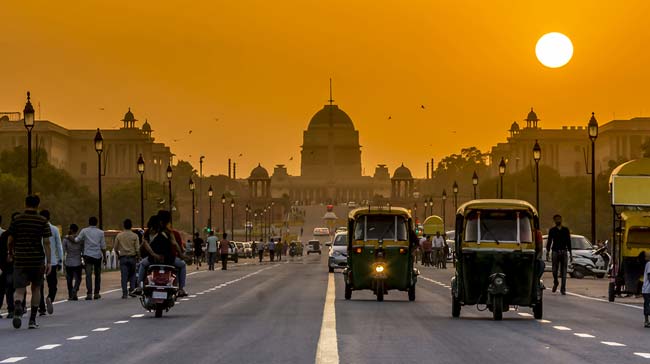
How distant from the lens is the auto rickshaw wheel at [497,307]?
1049 inches

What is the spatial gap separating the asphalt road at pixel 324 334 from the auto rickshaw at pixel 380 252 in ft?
1.69

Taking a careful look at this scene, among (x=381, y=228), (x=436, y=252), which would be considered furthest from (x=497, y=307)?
(x=436, y=252)

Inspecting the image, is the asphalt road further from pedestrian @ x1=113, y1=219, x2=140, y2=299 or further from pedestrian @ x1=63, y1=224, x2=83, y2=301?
pedestrian @ x1=113, y1=219, x2=140, y2=299

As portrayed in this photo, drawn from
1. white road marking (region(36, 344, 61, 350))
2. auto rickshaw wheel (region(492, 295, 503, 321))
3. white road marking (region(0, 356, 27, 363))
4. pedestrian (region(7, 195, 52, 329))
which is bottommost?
white road marking (region(0, 356, 27, 363))

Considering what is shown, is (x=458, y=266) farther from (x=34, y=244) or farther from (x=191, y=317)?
(x=34, y=244)

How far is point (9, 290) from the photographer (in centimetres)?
2800

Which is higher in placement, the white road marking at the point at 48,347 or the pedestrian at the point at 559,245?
the pedestrian at the point at 559,245

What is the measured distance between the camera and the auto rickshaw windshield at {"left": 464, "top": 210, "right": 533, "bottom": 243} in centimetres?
2717

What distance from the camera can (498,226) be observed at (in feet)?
89.6

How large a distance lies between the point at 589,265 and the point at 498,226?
94.9 ft

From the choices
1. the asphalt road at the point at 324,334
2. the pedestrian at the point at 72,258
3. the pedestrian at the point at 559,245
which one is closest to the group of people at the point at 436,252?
the pedestrian at the point at 559,245

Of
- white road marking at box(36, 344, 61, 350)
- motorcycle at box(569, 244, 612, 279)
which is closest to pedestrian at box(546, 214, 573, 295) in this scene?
motorcycle at box(569, 244, 612, 279)

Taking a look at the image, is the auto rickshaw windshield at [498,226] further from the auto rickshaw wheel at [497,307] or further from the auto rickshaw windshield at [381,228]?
the auto rickshaw windshield at [381,228]

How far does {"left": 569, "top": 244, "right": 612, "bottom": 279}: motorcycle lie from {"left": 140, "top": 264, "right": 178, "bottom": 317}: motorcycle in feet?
98.8
